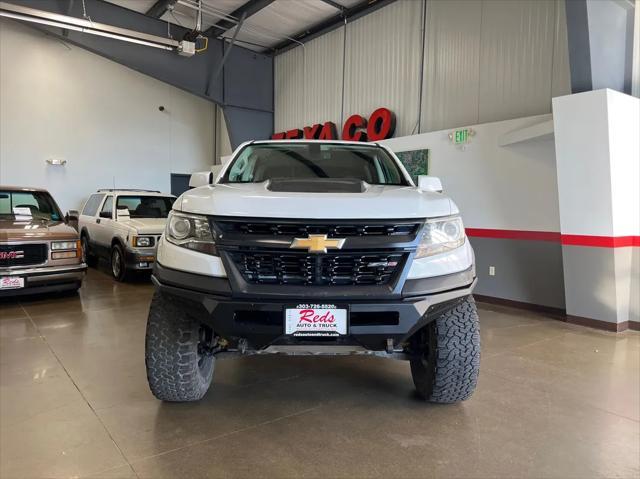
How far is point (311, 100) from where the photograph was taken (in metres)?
10.6

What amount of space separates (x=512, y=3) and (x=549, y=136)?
7.98 ft

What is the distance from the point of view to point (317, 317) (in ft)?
6.64

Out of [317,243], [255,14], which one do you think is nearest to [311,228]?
[317,243]

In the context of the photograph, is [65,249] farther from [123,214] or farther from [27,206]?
[123,214]

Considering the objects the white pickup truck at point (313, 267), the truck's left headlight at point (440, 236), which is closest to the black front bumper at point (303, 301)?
the white pickup truck at point (313, 267)

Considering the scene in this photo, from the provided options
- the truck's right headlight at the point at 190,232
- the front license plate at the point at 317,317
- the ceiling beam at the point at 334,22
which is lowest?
the front license plate at the point at 317,317

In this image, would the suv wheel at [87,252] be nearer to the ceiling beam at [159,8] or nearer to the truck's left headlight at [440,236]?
the ceiling beam at [159,8]

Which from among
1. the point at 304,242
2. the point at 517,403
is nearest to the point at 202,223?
the point at 304,242

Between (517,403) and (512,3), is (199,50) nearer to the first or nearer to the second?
(512,3)

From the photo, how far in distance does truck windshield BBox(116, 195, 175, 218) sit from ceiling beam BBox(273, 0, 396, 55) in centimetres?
544

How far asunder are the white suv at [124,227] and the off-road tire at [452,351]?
5.04m

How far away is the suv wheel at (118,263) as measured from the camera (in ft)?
22.9

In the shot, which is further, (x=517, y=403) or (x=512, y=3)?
(x=512, y=3)

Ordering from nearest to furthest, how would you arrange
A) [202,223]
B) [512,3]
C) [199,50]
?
[202,223]
[512,3]
[199,50]
